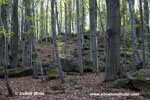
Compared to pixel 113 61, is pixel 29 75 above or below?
below

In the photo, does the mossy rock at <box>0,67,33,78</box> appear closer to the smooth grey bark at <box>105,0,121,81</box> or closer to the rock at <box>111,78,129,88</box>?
the smooth grey bark at <box>105,0,121,81</box>

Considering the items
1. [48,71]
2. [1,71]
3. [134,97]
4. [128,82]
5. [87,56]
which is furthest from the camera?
[87,56]

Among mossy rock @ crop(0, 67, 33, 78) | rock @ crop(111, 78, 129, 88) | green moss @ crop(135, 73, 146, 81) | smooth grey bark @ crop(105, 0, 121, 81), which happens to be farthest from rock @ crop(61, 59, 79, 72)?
green moss @ crop(135, 73, 146, 81)

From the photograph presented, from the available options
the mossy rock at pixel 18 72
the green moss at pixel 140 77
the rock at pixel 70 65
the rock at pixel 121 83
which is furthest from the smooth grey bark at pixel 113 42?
the mossy rock at pixel 18 72

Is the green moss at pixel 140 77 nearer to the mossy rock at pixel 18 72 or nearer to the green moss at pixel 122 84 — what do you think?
the green moss at pixel 122 84

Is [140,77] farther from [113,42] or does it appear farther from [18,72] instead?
[18,72]

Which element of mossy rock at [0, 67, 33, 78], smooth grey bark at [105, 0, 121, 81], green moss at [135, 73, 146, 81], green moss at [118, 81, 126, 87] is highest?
smooth grey bark at [105, 0, 121, 81]

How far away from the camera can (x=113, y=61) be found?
6387 mm

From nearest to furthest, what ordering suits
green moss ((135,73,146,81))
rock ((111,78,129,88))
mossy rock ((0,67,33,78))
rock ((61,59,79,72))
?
green moss ((135,73,146,81)) → rock ((111,78,129,88)) → mossy rock ((0,67,33,78)) → rock ((61,59,79,72))

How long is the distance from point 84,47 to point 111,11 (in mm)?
13994

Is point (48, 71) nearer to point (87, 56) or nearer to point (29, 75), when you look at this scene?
point (29, 75)

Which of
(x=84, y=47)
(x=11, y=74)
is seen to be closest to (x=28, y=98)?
(x=11, y=74)

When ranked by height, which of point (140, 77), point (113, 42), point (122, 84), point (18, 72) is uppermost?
point (113, 42)

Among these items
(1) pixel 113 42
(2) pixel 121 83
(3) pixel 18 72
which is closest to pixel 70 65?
(3) pixel 18 72
